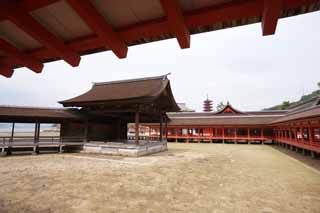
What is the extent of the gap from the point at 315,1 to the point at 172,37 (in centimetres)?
122

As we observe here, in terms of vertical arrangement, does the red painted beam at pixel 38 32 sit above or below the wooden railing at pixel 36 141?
above

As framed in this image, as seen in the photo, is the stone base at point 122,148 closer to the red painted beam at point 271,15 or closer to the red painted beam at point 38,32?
the red painted beam at point 38,32

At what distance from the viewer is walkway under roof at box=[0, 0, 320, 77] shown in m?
1.51

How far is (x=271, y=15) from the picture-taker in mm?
1449

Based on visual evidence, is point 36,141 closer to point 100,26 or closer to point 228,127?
point 100,26

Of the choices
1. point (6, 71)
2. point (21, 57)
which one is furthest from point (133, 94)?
point (21, 57)

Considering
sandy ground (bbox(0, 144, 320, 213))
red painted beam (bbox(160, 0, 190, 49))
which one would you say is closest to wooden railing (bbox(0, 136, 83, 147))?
sandy ground (bbox(0, 144, 320, 213))

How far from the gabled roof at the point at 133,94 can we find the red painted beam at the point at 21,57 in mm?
8506

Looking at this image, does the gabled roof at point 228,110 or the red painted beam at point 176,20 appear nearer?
the red painted beam at point 176,20

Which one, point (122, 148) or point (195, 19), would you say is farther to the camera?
point (122, 148)

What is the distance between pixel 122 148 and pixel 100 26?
421 inches

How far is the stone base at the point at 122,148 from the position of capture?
11.3 meters

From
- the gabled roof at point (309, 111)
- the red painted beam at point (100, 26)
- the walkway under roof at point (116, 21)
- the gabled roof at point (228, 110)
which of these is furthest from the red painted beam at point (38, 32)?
the gabled roof at point (228, 110)

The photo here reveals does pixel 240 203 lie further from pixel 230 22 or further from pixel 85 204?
pixel 230 22
